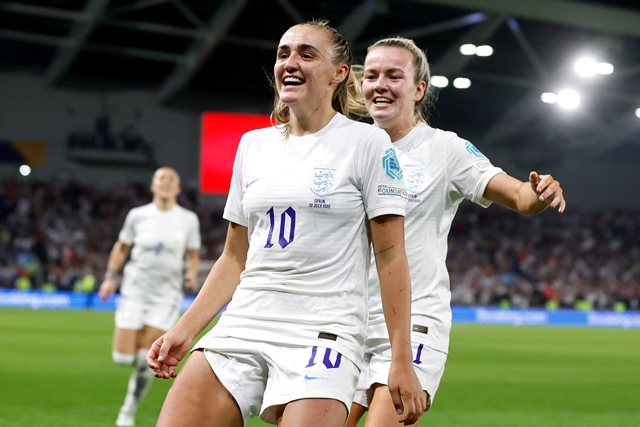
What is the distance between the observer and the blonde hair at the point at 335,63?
362cm

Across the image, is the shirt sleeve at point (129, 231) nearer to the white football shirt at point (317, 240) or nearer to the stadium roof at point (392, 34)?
the white football shirt at point (317, 240)

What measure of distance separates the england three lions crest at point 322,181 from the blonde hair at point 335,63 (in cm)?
29

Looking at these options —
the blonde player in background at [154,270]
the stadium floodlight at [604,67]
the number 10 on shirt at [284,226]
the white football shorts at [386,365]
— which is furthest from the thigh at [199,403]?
the stadium floodlight at [604,67]

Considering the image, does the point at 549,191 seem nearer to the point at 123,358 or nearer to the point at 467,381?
the point at 123,358

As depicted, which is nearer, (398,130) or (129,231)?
(398,130)

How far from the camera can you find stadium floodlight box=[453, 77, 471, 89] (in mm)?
36281

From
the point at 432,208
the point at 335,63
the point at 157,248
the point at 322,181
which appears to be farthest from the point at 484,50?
the point at 322,181

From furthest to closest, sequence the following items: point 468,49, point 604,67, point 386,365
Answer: point 468,49 → point 604,67 → point 386,365

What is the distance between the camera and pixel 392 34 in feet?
109

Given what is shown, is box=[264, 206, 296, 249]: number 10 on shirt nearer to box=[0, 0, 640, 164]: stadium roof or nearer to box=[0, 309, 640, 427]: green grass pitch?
box=[0, 309, 640, 427]: green grass pitch

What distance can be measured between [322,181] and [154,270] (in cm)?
798

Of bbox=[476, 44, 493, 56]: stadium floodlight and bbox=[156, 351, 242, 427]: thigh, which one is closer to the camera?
bbox=[156, 351, 242, 427]: thigh

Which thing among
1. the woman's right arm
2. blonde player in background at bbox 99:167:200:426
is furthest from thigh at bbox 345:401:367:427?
blonde player in background at bbox 99:167:200:426

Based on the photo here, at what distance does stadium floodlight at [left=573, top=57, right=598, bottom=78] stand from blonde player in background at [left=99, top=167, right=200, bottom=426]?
22.3m
